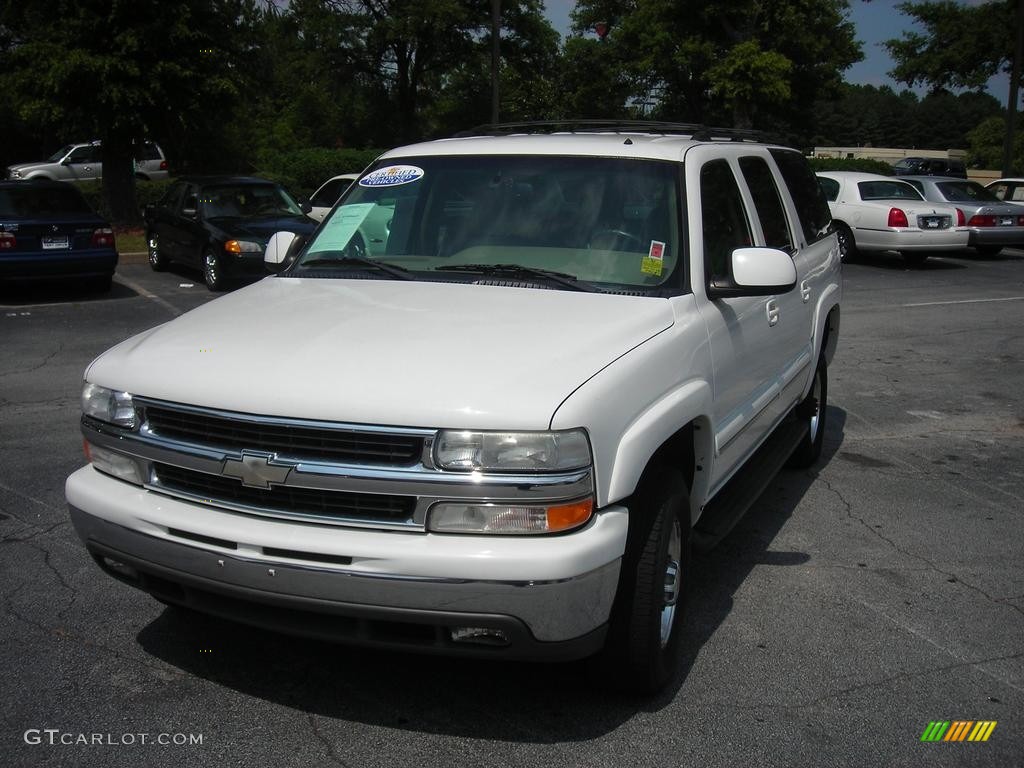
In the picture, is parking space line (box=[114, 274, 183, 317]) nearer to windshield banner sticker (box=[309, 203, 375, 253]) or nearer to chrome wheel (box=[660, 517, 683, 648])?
windshield banner sticker (box=[309, 203, 375, 253])

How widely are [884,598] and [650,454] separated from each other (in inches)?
73.3

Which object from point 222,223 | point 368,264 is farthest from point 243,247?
point 368,264

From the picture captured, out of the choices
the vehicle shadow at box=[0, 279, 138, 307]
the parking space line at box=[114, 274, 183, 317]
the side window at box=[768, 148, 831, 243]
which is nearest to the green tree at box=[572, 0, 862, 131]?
the parking space line at box=[114, 274, 183, 317]

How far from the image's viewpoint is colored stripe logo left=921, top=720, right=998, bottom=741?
3.45 metres

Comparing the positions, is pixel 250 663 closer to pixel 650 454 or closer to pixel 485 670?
pixel 485 670

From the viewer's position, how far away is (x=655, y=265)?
164 inches

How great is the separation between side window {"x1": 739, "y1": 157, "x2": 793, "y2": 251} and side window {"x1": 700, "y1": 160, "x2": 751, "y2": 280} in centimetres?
28

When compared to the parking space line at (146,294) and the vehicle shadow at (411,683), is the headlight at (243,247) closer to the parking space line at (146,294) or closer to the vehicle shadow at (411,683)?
the parking space line at (146,294)

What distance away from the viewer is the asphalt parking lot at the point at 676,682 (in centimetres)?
335

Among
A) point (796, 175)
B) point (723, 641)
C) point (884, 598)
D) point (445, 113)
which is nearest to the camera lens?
point (723, 641)

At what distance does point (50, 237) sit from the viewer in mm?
13414

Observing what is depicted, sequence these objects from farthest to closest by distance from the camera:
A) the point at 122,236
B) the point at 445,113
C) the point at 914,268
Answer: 1. the point at 445,113
2. the point at 122,236
3. the point at 914,268

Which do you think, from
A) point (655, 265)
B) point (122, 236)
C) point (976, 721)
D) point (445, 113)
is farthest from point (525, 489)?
point (445, 113)

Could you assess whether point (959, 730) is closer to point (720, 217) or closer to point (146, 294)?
A: point (720, 217)
